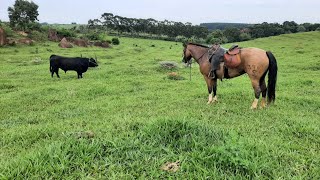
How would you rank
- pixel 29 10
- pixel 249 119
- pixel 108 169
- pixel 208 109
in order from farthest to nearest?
pixel 29 10, pixel 208 109, pixel 249 119, pixel 108 169

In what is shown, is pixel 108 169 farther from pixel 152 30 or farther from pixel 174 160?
pixel 152 30

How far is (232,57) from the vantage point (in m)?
10.1

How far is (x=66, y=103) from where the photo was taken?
11750 mm

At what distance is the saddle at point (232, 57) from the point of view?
1005 centimetres

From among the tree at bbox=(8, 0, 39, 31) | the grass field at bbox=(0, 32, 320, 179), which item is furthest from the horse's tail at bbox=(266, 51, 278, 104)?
the tree at bbox=(8, 0, 39, 31)

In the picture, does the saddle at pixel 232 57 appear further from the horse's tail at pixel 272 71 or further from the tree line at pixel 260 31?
the tree line at pixel 260 31

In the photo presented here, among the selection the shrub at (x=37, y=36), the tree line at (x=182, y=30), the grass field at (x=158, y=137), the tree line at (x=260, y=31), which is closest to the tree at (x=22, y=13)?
the shrub at (x=37, y=36)

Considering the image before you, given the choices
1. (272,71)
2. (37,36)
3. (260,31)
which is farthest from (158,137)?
(260,31)

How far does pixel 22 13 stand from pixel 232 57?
49277mm

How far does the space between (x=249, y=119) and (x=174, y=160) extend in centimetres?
415

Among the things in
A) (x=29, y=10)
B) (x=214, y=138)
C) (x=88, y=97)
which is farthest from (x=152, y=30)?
(x=214, y=138)

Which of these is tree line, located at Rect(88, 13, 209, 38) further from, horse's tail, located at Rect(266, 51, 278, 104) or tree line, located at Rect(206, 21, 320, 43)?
horse's tail, located at Rect(266, 51, 278, 104)

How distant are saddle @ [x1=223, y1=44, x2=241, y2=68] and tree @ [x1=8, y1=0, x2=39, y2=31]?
46.4m

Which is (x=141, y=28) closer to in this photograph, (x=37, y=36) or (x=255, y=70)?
(x=37, y=36)
